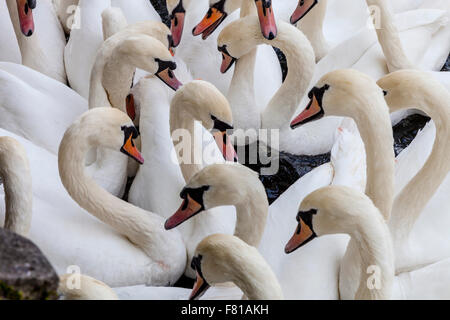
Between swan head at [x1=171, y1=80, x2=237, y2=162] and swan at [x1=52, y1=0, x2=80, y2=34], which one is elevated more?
swan at [x1=52, y1=0, x2=80, y2=34]

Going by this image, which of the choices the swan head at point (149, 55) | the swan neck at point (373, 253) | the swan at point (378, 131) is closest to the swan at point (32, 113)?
the swan head at point (149, 55)

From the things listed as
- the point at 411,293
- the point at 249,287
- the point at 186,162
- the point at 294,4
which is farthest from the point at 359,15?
the point at 249,287

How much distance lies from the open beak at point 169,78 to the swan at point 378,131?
0.89m

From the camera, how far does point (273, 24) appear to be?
5.60 meters

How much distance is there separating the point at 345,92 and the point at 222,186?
0.84 meters

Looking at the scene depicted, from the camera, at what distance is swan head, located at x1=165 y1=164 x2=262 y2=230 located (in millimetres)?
4461

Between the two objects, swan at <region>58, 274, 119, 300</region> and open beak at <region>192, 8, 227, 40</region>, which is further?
open beak at <region>192, 8, 227, 40</region>

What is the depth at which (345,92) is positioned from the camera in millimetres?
4730

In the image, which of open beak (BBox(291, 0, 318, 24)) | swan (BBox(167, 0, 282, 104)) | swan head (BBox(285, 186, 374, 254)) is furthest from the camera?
swan (BBox(167, 0, 282, 104))

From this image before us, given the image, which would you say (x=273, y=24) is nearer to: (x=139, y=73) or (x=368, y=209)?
(x=139, y=73)

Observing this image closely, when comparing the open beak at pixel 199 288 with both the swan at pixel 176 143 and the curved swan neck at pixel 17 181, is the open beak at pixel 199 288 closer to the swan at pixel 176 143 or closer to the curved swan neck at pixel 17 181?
the swan at pixel 176 143

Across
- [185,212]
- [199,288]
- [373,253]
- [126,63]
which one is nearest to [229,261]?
[199,288]

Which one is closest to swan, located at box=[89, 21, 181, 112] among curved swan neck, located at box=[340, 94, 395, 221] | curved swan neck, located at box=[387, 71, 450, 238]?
curved swan neck, located at box=[340, 94, 395, 221]

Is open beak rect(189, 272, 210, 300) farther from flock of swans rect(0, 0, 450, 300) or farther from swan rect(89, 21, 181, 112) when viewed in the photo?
swan rect(89, 21, 181, 112)
